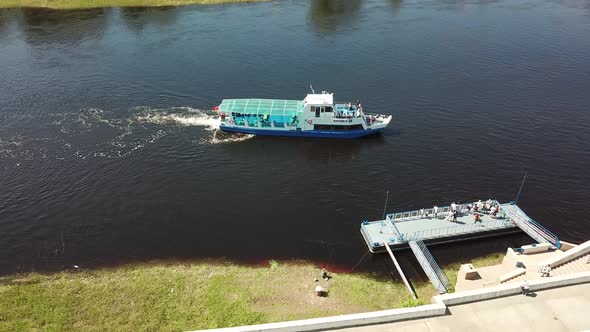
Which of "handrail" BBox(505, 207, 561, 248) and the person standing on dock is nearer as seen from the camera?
the person standing on dock

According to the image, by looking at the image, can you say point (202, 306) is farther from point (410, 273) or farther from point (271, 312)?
point (410, 273)

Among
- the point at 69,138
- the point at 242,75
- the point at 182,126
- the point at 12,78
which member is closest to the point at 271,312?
the point at 182,126

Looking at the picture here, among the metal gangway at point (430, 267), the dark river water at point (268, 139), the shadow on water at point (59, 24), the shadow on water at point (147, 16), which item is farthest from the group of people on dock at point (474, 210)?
the shadow on water at point (59, 24)

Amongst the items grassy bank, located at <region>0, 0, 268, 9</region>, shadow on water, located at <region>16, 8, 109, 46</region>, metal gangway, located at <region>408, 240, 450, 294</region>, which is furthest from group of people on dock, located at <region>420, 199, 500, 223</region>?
grassy bank, located at <region>0, 0, 268, 9</region>

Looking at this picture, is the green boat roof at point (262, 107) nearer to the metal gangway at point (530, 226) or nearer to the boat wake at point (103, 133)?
the boat wake at point (103, 133)

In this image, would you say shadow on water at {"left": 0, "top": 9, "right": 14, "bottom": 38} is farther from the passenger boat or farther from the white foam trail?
the passenger boat

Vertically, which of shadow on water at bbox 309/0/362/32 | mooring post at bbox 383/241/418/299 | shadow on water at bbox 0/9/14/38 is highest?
shadow on water at bbox 309/0/362/32

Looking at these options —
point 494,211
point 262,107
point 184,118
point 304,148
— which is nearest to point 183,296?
point 304,148
